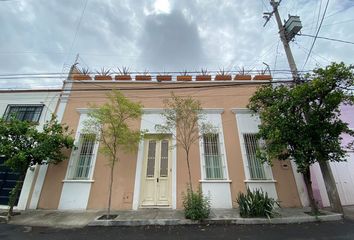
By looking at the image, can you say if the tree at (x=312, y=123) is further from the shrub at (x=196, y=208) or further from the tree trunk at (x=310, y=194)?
the shrub at (x=196, y=208)

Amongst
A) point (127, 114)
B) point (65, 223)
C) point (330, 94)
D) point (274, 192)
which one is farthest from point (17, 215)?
point (330, 94)

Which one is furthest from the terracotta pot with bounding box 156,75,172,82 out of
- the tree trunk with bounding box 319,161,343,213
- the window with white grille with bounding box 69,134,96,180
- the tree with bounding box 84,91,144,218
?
the tree trunk with bounding box 319,161,343,213

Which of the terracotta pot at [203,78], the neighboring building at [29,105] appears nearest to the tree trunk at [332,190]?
the terracotta pot at [203,78]

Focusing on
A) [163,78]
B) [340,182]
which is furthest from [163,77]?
[340,182]

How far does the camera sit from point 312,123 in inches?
250

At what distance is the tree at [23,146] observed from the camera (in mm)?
6840

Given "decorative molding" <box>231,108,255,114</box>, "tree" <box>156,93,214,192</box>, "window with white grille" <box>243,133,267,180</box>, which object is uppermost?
"decorative molding" <box>231,108,255,114</box>

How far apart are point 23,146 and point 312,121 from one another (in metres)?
9.95

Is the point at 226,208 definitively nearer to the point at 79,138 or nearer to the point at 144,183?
the point at 144,183

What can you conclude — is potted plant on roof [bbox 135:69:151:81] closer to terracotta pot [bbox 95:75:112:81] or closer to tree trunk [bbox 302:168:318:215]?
terracotta pot [bbox 95:75:112:81]

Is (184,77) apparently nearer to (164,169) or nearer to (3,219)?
(164,169)

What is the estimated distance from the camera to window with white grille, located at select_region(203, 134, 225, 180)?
26.7ft

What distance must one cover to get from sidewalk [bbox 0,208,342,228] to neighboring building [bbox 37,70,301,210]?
0.54 meters

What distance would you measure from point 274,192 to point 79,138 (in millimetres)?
8353
